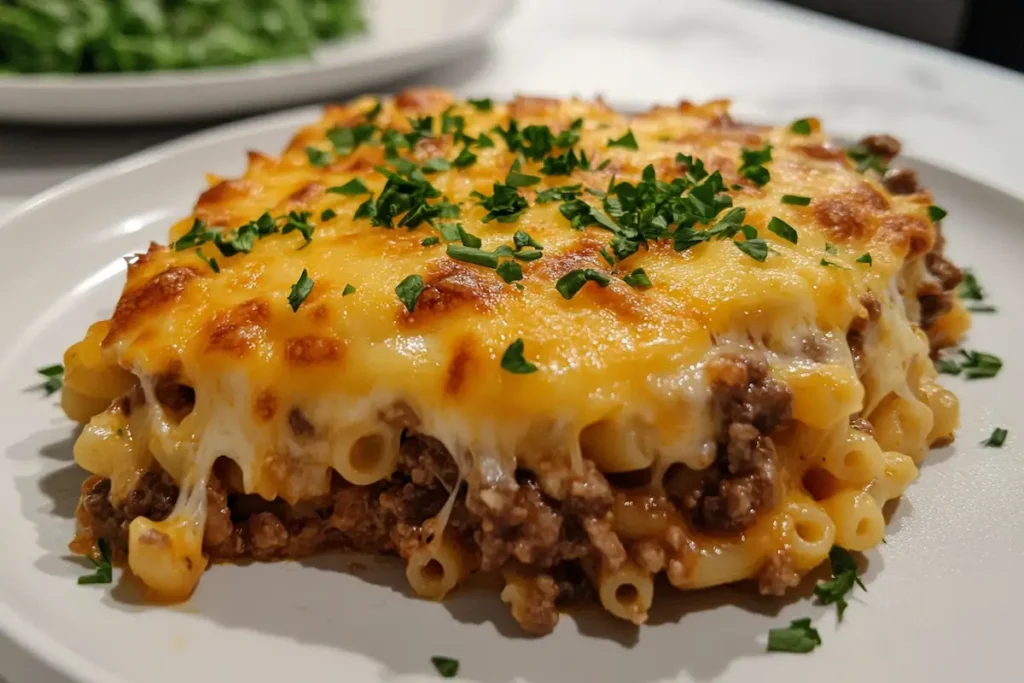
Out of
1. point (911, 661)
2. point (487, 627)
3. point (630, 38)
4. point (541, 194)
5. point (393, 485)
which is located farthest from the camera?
point (630, 38)

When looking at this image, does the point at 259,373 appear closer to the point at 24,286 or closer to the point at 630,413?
the point at 630,413

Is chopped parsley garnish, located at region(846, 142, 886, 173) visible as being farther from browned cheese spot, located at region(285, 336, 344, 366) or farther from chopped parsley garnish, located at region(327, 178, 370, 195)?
browned cheese spot, located at region(285, 336, 344, 366)

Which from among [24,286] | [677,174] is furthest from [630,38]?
[24,286]

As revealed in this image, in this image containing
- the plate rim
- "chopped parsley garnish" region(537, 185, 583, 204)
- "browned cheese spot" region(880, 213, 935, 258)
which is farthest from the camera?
the plate rim

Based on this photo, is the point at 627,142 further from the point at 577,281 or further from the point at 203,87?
the point at 203,87

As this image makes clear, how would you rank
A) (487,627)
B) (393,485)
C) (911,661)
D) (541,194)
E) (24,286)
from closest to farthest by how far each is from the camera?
(911,661) → (487,627) → (393,485) → (541,194) → (24,286)

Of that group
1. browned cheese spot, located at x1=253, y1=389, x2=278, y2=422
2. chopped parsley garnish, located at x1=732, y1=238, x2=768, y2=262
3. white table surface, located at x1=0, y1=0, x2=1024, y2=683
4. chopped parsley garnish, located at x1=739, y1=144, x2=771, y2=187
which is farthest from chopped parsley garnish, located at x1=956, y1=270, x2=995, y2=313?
browned cheese spot, located at x1=253, y1=389, x2=278, y2=422
